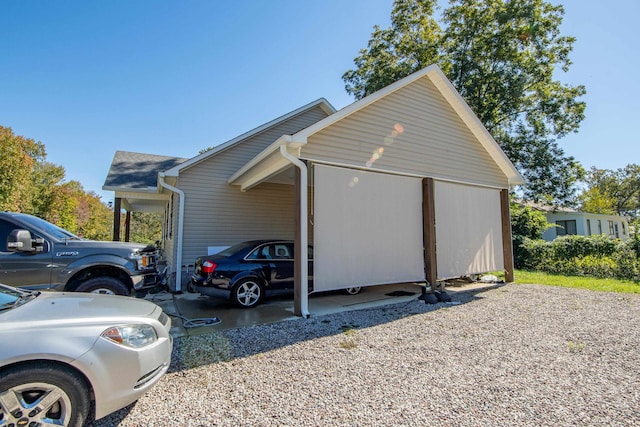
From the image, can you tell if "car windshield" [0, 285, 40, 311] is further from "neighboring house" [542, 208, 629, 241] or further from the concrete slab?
"neighboring house" [542, 208, 629, 241]

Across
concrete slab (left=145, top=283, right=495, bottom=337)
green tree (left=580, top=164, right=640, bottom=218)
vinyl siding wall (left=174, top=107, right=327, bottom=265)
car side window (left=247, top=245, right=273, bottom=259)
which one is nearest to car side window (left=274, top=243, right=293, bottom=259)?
car side window (left=247, top=245, right=273, bottom=259)

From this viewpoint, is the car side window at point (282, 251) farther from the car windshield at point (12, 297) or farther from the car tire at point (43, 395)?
the car tire at point (43, 395)

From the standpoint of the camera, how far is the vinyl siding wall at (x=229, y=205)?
8.85m

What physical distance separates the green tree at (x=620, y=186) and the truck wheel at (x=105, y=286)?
44350 mm

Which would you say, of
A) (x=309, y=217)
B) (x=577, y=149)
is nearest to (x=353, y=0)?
(x=309, y=217)

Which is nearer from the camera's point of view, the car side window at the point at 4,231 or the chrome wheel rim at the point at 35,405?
the chrome wheel rim at the point at 35,405

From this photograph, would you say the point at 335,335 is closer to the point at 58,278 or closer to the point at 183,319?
the point at 183,319

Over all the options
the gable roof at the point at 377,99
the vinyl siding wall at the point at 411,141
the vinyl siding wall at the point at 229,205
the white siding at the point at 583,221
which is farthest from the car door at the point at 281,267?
the white siding at the point at 583,221

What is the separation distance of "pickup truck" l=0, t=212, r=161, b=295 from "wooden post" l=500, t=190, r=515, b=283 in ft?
31.6

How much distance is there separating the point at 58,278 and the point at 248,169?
170 inches

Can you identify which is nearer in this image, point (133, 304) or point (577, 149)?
point (133, 304)

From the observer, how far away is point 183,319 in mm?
5445

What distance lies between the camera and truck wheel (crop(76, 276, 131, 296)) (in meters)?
4.96

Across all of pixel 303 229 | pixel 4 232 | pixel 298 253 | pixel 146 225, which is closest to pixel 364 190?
pixel 303 229
